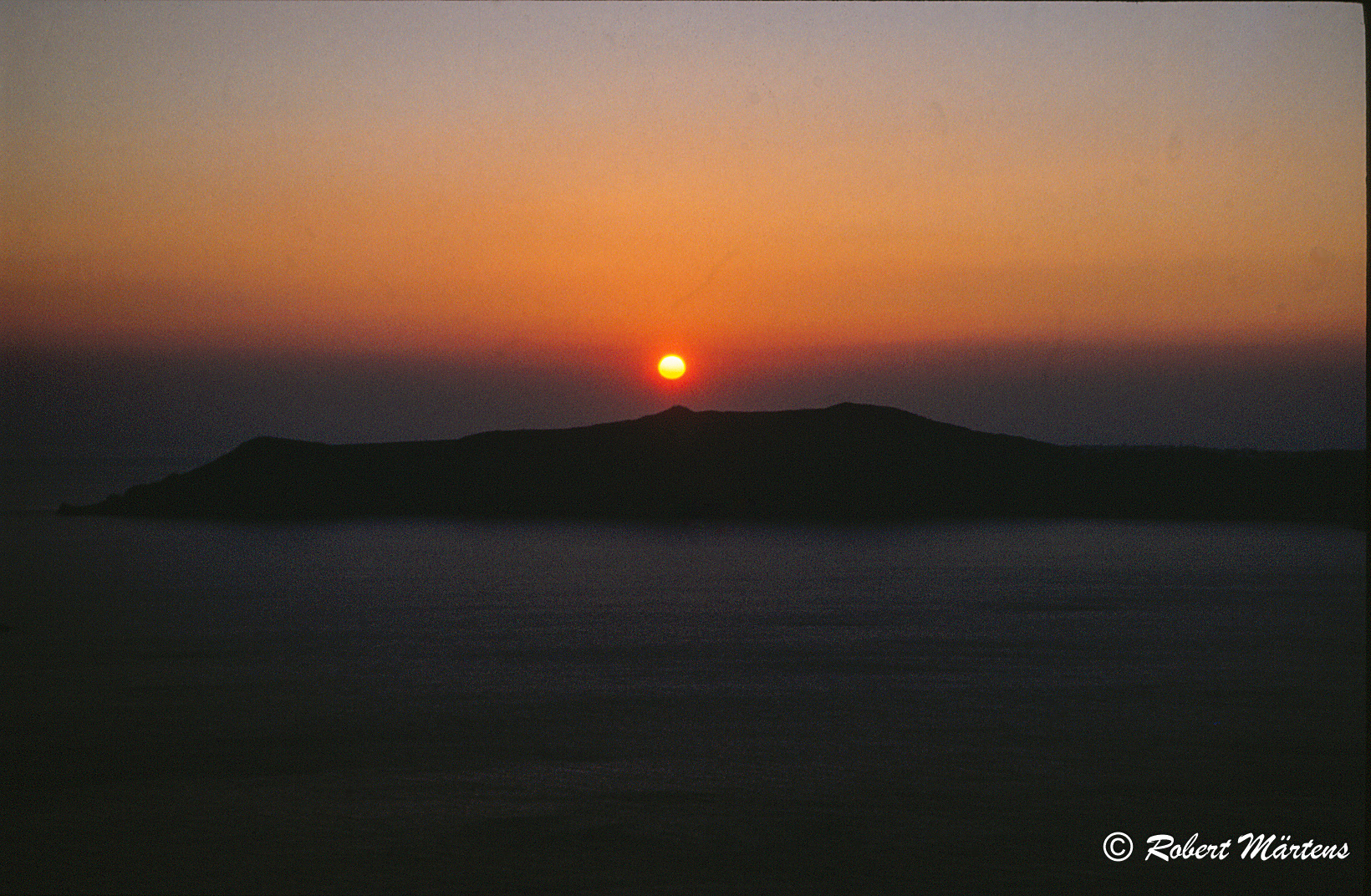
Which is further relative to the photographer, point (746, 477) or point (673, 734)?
point (746, 477)

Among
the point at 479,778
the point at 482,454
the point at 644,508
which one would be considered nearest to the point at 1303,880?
the point at 479,778

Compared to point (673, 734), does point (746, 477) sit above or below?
above

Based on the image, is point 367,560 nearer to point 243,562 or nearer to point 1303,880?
point 243,562

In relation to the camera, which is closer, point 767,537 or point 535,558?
point 535,558

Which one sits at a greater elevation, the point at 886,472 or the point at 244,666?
the point at 886,472

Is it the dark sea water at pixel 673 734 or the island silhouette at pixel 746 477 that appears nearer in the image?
the dark sea water at pixel 673 734
